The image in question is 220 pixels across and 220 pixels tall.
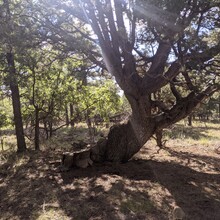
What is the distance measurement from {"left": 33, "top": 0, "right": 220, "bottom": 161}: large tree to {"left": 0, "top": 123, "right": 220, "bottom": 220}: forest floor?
2.73 ft

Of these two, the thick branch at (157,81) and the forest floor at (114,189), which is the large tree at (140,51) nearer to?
the thick branch at (157,81)

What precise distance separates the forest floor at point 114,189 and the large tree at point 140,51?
832 mm

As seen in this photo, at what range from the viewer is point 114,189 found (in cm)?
449

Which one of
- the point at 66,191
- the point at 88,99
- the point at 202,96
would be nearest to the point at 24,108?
the point at 88,99

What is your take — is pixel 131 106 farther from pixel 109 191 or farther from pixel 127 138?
pixel 109 191

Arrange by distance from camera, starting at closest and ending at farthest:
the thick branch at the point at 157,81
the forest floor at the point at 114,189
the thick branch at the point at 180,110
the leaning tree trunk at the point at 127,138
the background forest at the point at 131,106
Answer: the forest floor at the point at 114,189 < the background forest at the point at 131,106 < the thick branch at the point at 157,81 < the thick branch at the point at 180,110 < the leaning tree trunk at the point at 127,138

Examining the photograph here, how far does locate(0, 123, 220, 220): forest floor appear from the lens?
Answer: 3.80 m

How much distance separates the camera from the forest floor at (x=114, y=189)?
3.80 meters

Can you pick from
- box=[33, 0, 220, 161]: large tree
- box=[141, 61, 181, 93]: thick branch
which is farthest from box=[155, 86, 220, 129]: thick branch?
box=[141, 61, 181, 93]: thick branch

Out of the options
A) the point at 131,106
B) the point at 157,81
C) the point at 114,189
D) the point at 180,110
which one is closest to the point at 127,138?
the point at 131,106

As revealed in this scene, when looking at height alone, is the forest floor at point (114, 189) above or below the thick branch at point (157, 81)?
below

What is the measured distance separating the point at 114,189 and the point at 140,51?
10.1 feet

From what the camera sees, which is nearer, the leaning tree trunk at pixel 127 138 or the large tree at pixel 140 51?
the large tree at pixel 140 51

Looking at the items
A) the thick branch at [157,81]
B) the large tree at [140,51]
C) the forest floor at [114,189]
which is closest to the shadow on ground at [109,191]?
the forest floor at [114,189]
